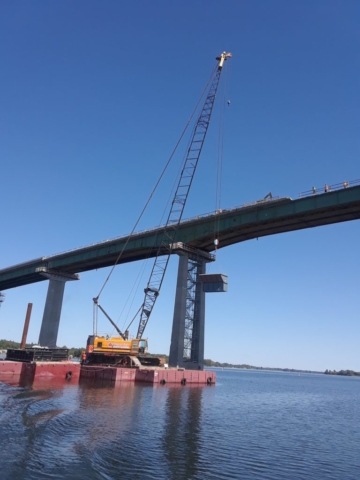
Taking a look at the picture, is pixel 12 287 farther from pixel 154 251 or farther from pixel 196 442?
pixel 196 442

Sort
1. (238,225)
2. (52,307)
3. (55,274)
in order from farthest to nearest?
(55,274) < (52,307) < (238,225)

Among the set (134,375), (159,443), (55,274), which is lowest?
(159,443)

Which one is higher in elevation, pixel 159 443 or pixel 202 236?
pixel 202 236

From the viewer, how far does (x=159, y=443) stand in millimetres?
20766

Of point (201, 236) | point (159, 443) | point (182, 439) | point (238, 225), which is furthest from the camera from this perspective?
point (201, 236)

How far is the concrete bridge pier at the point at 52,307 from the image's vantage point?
104 meters

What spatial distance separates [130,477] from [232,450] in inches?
297

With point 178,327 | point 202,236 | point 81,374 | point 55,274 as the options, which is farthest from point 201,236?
point 55,274

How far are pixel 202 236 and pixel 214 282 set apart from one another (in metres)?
9.17

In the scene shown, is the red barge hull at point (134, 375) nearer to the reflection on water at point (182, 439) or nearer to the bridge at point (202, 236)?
the bridge at point (202, 236)

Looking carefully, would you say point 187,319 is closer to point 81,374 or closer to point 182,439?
point 81,374

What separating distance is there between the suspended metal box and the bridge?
3.33m

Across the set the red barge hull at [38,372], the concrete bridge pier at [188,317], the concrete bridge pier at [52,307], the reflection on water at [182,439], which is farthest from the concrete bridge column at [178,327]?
the concrete bridge pier at [52,307]

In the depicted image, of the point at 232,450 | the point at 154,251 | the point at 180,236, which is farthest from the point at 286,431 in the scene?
the point at 154,251
